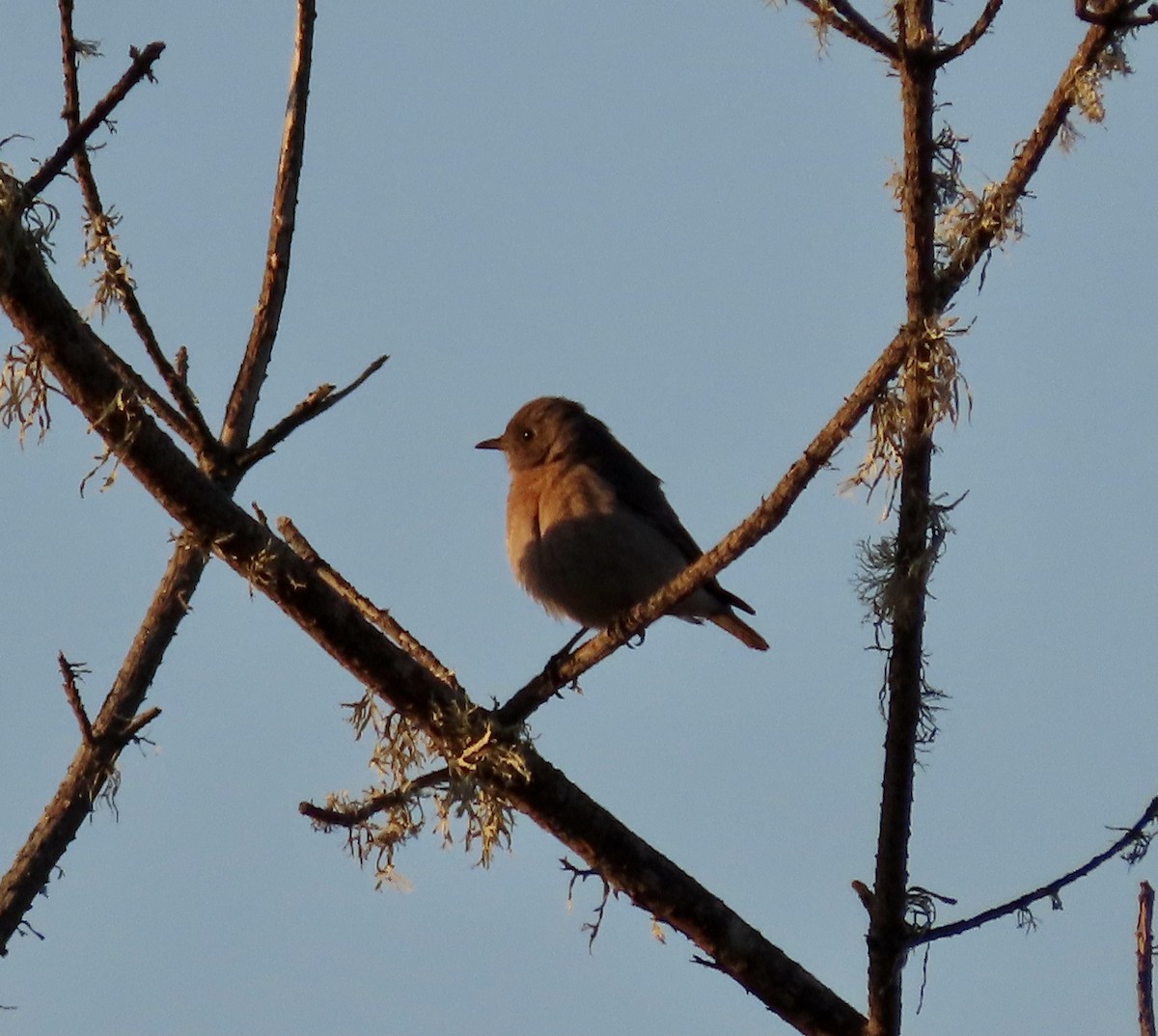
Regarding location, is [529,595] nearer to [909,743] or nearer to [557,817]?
[557,817]

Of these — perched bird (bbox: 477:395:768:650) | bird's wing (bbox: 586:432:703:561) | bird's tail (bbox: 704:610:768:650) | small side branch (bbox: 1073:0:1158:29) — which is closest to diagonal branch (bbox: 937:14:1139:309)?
small side branch (bbox: 1073:0:1158:29)

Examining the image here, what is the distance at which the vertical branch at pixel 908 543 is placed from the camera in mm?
3184

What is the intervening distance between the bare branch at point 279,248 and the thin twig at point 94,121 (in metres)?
1.11

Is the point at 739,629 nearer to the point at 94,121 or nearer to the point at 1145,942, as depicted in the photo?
the point at 1145,942

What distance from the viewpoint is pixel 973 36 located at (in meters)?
3.14

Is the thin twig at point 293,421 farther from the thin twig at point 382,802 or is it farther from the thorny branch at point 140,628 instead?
the thin twig at point 382,802

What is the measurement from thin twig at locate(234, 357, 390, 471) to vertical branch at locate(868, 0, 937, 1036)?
151 centimetres

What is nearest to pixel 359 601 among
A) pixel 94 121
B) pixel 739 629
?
pixel 94 121

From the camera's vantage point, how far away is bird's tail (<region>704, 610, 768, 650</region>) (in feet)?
26.7

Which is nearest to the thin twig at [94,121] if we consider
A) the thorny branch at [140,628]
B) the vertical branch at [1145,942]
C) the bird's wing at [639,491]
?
the thorny branch at [140,628]

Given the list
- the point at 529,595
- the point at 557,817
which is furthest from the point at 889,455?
the point at 529,595

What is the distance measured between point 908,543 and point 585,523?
3.46 meters

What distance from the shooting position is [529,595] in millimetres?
7027

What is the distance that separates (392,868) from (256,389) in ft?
4.52
